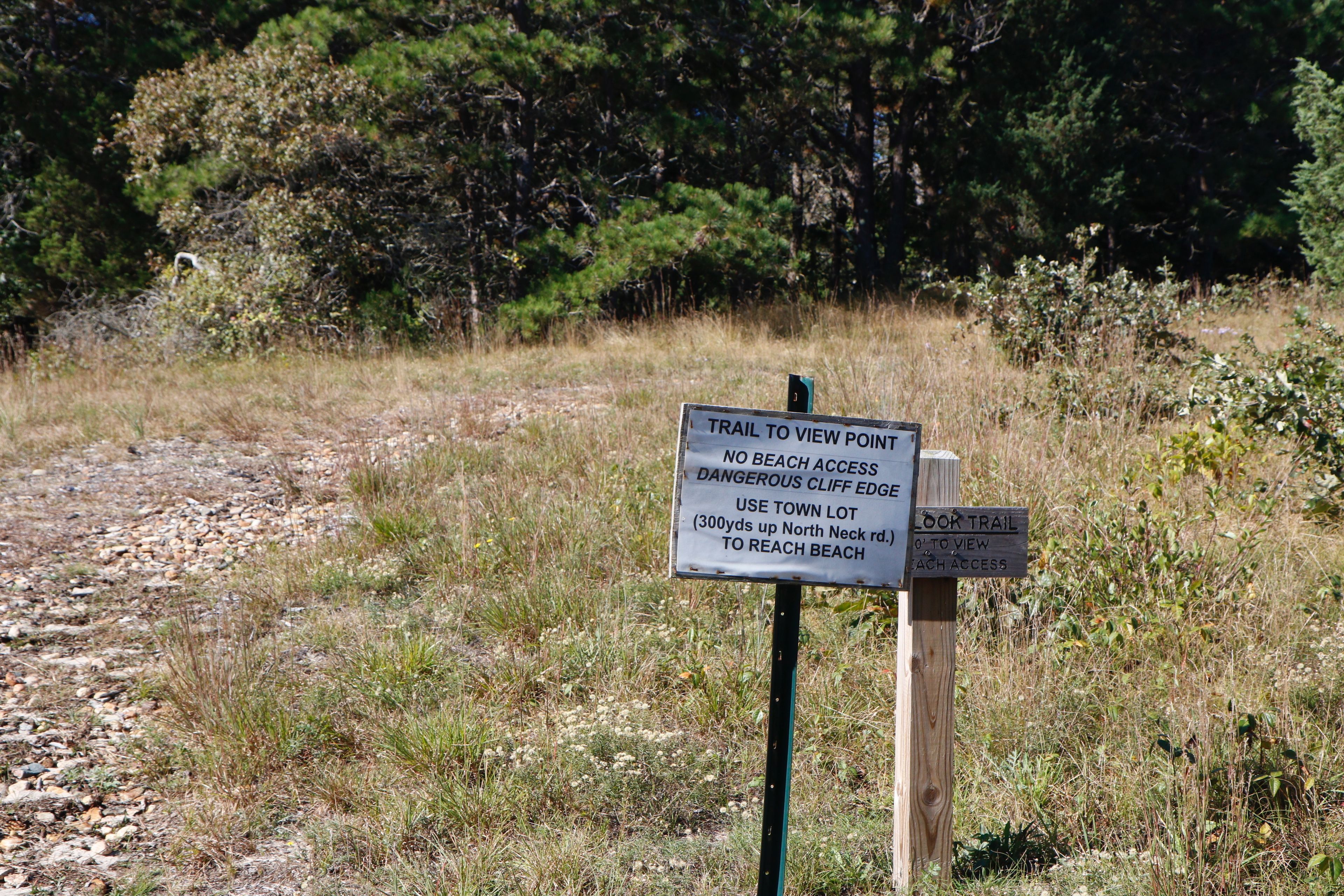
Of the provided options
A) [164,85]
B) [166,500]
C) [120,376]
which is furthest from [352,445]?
[164,85]

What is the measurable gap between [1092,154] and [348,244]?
11.9m

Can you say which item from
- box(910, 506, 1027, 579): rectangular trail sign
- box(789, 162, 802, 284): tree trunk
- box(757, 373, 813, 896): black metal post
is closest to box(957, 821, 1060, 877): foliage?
box(757, 373, 813, 896): black metal post

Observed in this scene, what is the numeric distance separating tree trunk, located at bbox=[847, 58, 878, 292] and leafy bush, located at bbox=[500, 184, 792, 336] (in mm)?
4288

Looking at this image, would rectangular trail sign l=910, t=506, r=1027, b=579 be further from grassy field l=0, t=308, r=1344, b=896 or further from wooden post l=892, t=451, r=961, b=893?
grassy field l=0, t=308, r=1344, b=896

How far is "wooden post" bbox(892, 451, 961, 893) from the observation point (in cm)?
224

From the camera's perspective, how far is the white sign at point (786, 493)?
200cm

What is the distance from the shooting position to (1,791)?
2.92 meters

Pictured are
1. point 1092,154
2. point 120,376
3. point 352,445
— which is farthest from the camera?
point 1092,154

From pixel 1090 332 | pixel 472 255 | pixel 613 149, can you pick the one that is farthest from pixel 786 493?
pixel 613 149

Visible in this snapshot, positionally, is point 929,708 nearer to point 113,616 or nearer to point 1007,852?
point 1007,852

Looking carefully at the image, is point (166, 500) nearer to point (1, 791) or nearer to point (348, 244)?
point (1, 791)

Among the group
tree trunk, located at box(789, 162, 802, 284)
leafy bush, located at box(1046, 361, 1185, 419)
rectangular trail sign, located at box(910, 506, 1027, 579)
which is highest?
tree trunk, located at box(789, 162, 802, 284)

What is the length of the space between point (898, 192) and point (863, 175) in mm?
1015

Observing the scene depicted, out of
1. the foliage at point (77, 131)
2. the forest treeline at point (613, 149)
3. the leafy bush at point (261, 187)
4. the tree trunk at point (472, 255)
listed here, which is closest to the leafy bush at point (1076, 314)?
the forest treeline at point (613, 149)
